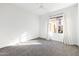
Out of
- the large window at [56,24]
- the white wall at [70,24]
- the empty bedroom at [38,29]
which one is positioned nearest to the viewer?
the empty bedroom at [38,29]

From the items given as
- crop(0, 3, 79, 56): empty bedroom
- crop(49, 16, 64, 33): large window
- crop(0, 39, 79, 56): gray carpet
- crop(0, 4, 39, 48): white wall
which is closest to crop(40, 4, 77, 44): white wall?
crop(0, 3, 79, 56): empty bedroom

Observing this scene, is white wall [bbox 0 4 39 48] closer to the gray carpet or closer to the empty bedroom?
the empty bedroom

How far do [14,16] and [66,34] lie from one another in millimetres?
3176

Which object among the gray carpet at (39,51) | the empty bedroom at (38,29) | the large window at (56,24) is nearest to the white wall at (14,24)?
the empty bedroom at (38,29)

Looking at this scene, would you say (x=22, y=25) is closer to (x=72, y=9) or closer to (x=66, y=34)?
(x=66, y=34)

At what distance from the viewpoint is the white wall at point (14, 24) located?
13.8 feet

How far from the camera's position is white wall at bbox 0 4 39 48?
13.8 feet

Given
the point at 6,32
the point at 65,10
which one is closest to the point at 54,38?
the point at 65,10

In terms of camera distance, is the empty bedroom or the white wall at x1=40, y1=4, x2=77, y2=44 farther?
the white wall at x1=40, y1=4, x2=77, y2=44

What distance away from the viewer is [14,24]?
4.89m

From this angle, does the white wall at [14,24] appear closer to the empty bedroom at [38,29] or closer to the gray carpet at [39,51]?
the empty bedroom at [38,29]

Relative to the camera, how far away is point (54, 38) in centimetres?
630

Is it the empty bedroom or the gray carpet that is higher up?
the empty bedroom

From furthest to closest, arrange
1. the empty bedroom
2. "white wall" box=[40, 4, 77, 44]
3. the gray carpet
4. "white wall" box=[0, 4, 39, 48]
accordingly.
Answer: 1. "white wall" box=[40, 4, 77, 44]
2. "white wall" box=[0, 4, 39, 48]
3. the empty bedroom
4. the gray carpet
